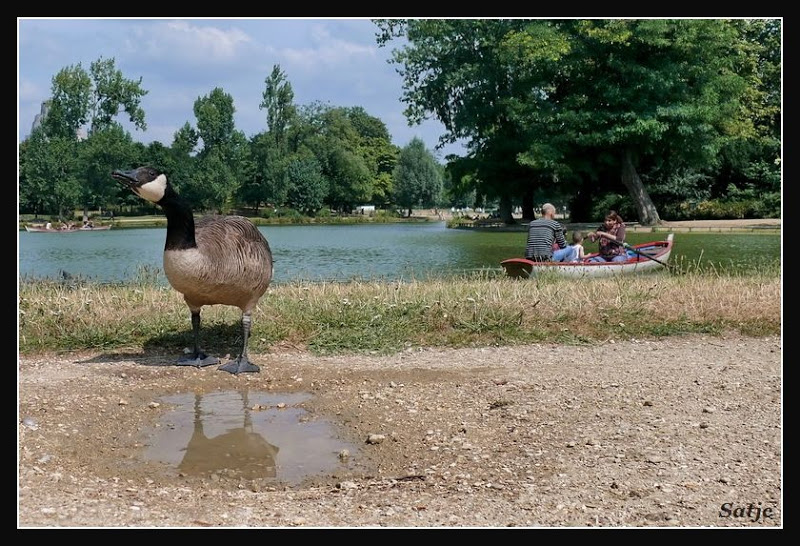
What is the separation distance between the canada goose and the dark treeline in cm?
2932

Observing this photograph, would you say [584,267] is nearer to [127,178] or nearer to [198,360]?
[198,360]

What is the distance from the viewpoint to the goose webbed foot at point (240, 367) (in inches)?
312

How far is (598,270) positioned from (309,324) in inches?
280

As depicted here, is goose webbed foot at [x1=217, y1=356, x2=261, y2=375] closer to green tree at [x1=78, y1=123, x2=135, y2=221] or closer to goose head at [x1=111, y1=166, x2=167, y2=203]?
goose head at [x1=111, y1=166, x2=167, y2=203]

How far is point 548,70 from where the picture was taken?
131ft

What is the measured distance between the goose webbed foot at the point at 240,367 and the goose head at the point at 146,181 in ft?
5.73

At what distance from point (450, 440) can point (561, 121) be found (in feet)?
117

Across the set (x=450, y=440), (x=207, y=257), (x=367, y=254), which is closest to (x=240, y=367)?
(x=207, y=257)

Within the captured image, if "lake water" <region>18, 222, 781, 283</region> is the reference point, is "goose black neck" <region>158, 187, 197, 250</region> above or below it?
above

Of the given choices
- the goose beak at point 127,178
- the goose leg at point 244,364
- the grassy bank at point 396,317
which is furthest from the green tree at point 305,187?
the goose beak at point 127,178

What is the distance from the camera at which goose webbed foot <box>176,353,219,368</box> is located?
818cm

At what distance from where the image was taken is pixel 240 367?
793cm

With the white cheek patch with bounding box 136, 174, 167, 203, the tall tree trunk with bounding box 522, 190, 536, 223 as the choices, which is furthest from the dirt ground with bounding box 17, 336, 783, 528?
the tall tree trunk with bounding box 522, 190, 536, 223

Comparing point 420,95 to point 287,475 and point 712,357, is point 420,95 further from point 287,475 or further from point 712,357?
point 287,475
